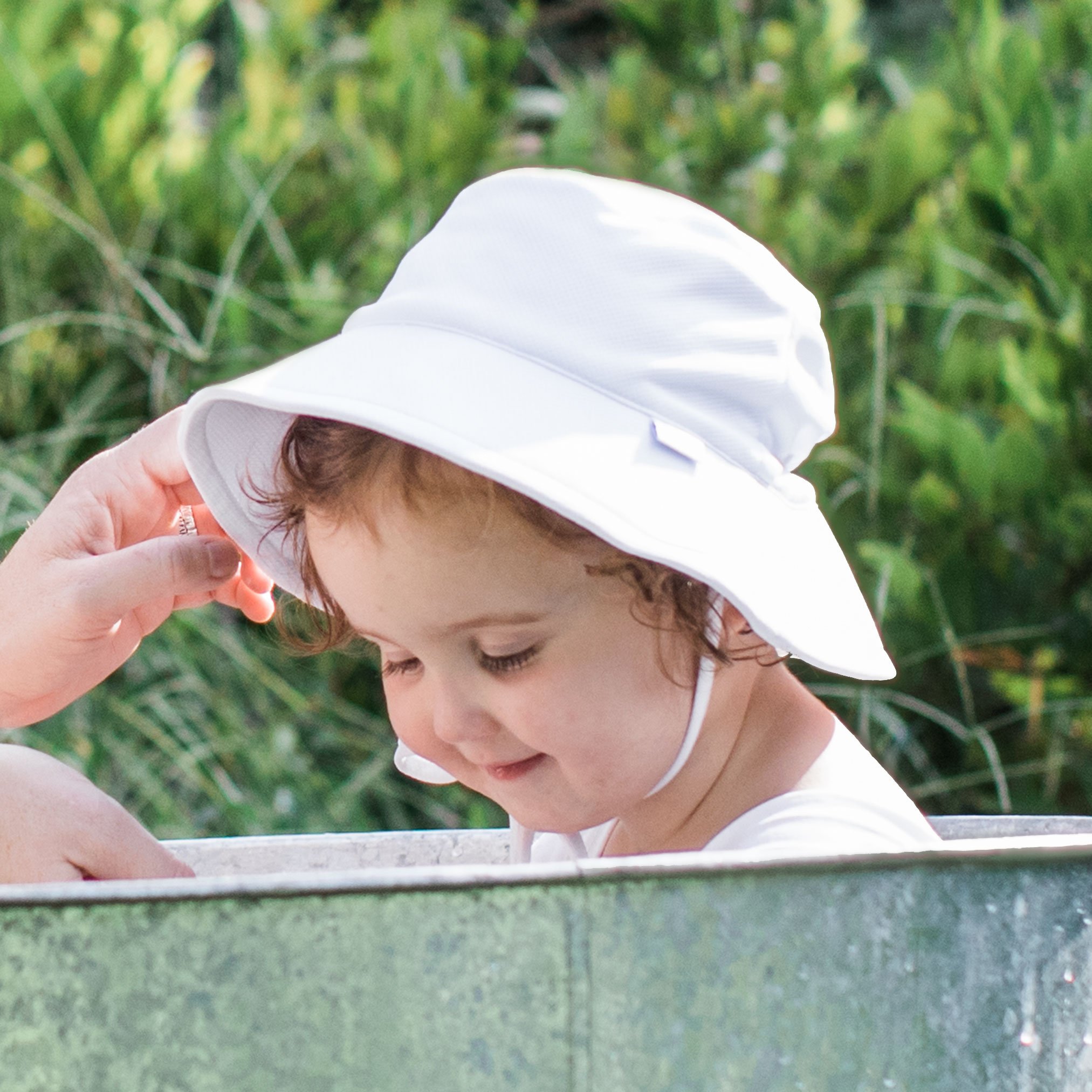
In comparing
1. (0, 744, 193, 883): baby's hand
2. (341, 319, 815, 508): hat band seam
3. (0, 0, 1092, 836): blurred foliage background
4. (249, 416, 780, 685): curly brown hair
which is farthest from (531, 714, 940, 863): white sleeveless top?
(0, 0, 1092, 836): blurred foliage background

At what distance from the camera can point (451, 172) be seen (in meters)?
2.67

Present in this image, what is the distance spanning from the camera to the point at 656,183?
2.52 metres

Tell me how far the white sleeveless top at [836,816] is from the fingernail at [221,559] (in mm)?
432

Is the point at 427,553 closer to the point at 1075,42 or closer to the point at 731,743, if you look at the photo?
the point at 731,743

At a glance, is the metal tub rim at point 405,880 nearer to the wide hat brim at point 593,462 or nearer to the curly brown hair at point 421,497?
the wide hat brim at point 593,462

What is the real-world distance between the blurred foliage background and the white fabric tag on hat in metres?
0.87

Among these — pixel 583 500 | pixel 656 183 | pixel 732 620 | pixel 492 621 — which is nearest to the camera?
pixel 583 500

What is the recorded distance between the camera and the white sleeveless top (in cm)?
98

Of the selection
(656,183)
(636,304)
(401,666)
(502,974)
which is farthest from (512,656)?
(656,183)

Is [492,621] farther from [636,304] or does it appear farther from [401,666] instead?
[636,304]

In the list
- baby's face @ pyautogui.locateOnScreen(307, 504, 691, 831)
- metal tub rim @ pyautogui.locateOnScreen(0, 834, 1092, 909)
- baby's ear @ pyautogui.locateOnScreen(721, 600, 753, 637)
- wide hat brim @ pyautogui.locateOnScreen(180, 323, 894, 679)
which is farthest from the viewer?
baby's ear @ pyautogui.locateOnScreen(721, 600, 753, 637)

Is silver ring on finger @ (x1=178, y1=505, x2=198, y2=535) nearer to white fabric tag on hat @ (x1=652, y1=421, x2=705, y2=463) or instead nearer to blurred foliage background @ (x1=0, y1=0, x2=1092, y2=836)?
white fabric tag on hat @ (x1=652, y1=421, x2=705, y2=463)

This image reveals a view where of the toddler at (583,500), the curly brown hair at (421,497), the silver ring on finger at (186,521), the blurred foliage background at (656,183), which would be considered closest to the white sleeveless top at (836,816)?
the toddler at (583,500)

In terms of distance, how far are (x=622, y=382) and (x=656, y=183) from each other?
1.68m
